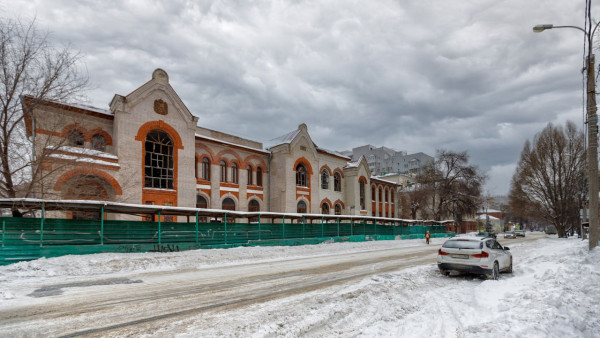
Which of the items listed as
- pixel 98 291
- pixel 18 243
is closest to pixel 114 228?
pixel 18 243

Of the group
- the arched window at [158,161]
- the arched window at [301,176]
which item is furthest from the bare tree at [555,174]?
the arched window at [158,161]

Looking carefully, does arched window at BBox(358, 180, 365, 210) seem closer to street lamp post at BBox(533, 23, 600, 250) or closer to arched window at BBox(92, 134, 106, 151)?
arched window at BBox(92, 134, 106, 151)

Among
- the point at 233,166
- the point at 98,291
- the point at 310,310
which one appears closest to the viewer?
the point at 310,310

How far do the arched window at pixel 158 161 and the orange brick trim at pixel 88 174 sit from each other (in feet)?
9.79

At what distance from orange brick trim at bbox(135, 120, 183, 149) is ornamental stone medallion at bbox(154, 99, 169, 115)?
2.61 feet

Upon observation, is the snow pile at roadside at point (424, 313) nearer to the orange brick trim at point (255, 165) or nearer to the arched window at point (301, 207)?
the orange brick trim at point (255, 165)

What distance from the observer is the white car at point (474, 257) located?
11273mm

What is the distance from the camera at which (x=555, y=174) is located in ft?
147

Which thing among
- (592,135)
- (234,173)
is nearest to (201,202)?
(234,173)

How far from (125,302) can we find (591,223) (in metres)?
19.7

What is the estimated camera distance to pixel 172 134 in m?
28.3

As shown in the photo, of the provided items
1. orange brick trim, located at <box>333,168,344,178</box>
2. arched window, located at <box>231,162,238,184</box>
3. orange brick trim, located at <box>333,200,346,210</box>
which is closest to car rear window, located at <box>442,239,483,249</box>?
arched window, located at <box>231,162,238,184</box>

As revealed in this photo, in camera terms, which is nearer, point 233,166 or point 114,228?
point 114,228

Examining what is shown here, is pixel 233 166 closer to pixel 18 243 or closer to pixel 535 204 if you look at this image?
pixel 18 243
